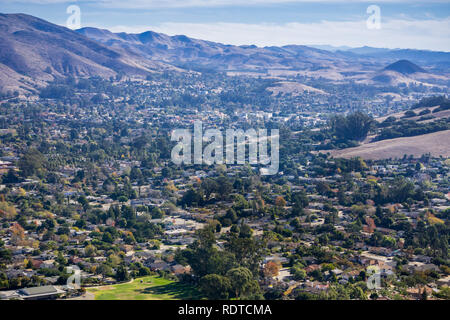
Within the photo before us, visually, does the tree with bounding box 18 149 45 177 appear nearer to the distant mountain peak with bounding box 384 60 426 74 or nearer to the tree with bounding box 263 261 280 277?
the tree with bounding box 263 261 280 277

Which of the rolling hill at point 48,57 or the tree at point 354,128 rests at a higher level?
the rolling hill at point 48,57

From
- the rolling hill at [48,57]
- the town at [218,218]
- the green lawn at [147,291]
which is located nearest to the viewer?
the green lawn at [147,291]

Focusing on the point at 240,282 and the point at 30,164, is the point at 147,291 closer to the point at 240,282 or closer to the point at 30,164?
the point at 240,282

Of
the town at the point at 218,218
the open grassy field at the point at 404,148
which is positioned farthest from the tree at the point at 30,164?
the open grassy field at the point at 404,148

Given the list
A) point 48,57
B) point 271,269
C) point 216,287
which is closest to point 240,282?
point 216,287

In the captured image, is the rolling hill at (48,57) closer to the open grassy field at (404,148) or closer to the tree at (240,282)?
the open grassy field at (404,148)
